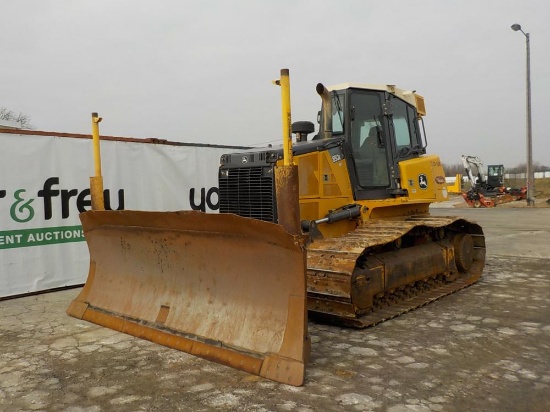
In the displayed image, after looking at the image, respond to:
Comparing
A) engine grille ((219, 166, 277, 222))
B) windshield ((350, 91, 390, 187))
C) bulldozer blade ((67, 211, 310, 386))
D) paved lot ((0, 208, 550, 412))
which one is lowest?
paved lot ((0, 208, 550, 412))

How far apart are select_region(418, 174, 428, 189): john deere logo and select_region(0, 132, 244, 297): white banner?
444cm

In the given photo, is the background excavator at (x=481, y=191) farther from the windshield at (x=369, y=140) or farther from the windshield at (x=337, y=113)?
the windshield at (x=337, y=113)

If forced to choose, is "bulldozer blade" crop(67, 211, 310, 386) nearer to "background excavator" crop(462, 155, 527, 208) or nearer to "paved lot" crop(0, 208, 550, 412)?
"paved lot" crop(0, 208, 550, 412)

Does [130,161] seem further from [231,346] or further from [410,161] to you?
[231,346]

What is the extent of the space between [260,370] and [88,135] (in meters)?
5.77

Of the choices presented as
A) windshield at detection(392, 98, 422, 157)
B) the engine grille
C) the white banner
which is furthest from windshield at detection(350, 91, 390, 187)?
the white banner

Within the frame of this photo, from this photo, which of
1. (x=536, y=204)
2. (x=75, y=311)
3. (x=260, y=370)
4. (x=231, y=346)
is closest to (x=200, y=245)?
(x=231, y=346)

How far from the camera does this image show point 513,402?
3.31 meters

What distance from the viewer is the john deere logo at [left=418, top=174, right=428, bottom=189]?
700 centimetres

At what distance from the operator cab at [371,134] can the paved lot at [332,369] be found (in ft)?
5.64

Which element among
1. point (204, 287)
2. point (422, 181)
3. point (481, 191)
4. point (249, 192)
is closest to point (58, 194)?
point (249, 192)

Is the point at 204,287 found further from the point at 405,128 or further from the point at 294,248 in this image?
the point at 405,128

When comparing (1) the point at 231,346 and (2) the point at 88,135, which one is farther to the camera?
(2) the point at 88,135

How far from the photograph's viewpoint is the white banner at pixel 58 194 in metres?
7.27
